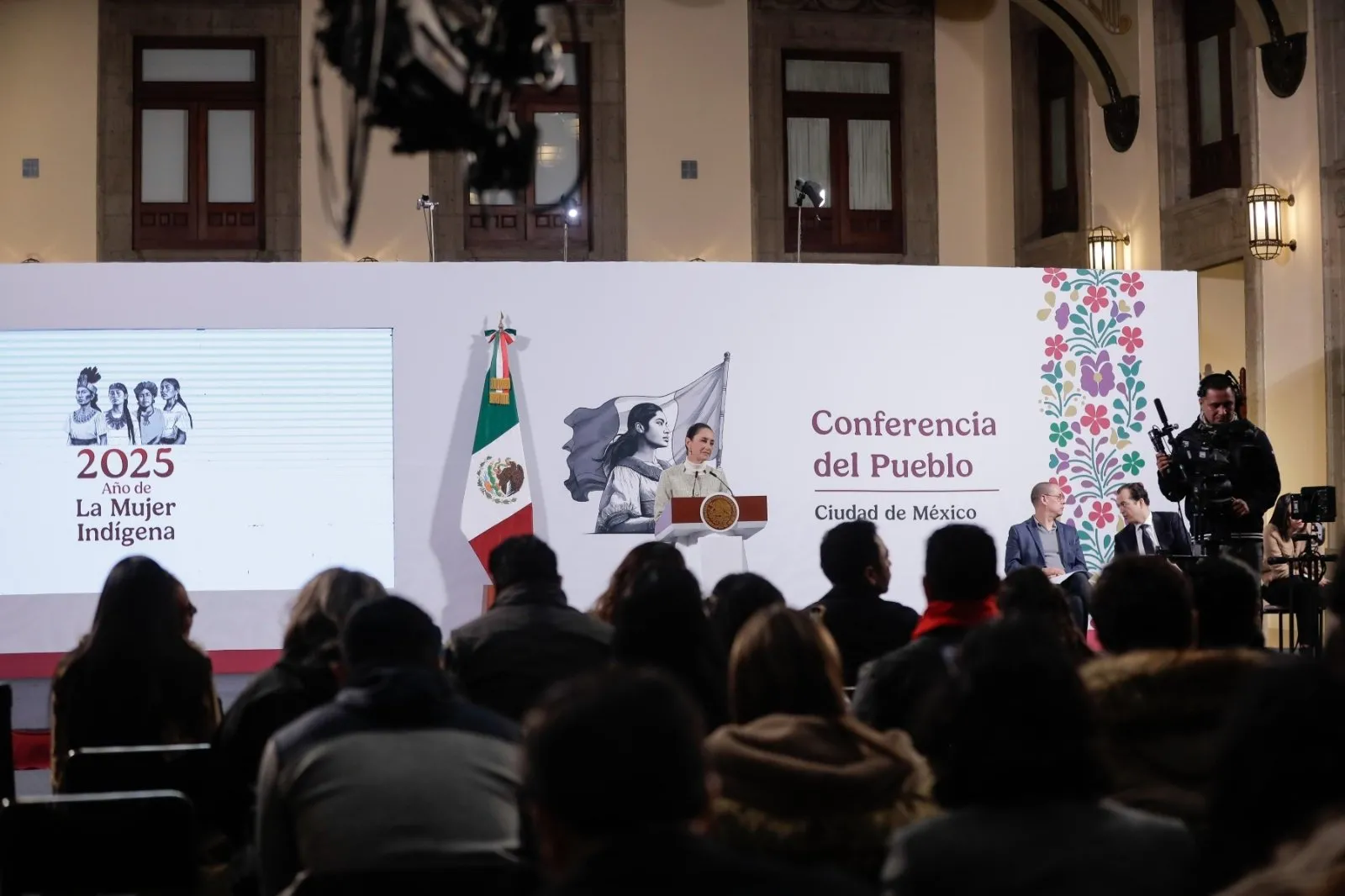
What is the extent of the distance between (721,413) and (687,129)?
6297mm

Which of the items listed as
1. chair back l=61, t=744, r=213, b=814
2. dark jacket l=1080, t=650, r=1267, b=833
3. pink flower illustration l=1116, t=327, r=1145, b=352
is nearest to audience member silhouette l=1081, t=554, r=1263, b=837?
dark jacket l=1080, t=650, r=1267, b=833

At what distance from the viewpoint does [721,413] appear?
337 inches

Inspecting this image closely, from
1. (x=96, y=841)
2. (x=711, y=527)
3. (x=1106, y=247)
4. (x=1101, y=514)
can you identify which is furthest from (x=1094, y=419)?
(x=96, y=841)

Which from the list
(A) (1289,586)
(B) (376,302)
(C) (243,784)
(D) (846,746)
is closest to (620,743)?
(D) (846,746)

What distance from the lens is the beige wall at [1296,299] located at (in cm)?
1054

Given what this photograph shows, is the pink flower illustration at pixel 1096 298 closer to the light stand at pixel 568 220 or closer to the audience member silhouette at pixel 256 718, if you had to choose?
the light stand at pixel 568 220

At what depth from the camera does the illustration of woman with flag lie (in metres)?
8.47

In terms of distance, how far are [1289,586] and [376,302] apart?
17.2 ft

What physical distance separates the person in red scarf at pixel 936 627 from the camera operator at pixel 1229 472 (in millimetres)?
3394

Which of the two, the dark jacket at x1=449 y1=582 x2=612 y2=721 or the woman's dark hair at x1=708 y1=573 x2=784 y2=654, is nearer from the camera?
the dark jacket at x1=449 y1=582 x2=612 y2=721

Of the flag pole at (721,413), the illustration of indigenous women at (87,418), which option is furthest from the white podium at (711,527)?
the illustration of indigenous women at (87,418)

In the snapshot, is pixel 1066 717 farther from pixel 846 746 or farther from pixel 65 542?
pixel 65 542

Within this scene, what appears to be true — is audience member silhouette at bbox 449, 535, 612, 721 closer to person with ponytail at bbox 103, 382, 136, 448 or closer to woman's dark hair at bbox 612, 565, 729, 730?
woman's dark hair at bbox 612, 565, 729, 730

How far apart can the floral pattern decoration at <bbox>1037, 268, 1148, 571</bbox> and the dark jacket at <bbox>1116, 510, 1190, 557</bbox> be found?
0.24 meters
